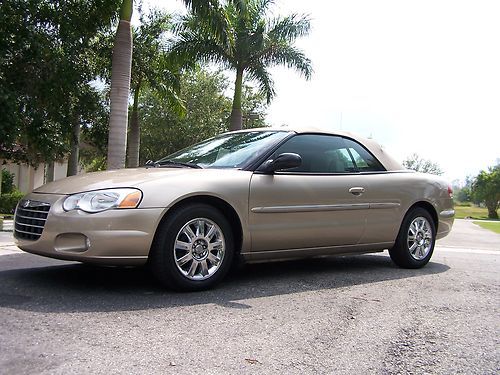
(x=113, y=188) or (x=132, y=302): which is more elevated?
(x=113, y=188)

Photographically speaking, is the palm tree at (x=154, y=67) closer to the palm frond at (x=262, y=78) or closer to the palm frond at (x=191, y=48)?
the palm frond at (x=191, y=48)

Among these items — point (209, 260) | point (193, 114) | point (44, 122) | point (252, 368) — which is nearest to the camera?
point (252, 368)

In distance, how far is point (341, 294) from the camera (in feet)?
15.4

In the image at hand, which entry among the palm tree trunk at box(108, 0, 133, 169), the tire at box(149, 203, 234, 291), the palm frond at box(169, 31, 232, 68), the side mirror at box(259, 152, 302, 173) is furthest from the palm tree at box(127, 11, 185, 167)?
the tire at box(149, 203, 234, 291)

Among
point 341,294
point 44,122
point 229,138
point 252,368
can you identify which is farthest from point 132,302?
point 44,122

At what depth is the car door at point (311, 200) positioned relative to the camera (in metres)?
4.87

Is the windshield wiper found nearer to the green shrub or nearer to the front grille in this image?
the front grille

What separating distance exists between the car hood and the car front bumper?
0.20 meters

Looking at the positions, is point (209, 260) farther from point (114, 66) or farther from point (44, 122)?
point (44, 122)

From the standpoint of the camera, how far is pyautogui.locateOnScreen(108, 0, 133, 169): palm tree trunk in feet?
38.8

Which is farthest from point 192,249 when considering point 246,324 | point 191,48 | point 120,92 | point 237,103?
point 237,103

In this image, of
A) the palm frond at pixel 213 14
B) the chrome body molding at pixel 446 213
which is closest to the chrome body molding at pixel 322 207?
the chrome body molding at pixel 446 213

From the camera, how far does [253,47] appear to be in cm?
1873

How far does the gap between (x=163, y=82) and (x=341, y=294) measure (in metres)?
15.3
